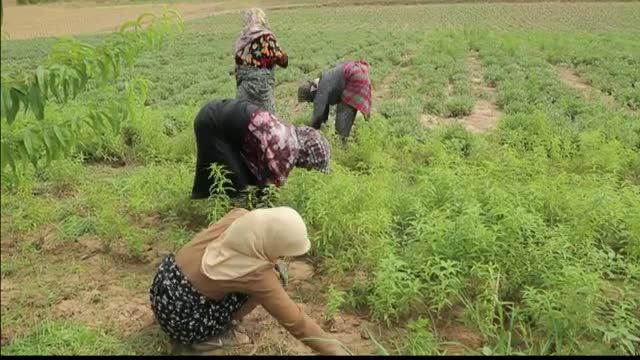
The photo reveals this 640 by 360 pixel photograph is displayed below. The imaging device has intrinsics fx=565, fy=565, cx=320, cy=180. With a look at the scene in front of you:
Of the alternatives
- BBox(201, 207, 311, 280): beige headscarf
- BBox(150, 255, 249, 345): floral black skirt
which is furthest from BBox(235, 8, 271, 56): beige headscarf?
BBox(201, 207, 311, 280): beige headscarf

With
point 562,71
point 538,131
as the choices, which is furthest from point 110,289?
point 562,71

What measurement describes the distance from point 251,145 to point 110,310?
1.39m

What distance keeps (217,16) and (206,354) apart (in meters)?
27.3

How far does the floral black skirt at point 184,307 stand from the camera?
120 inches

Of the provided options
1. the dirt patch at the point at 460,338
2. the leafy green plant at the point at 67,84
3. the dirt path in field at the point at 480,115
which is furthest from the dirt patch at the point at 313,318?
the dirt path in field at the point at 480,115

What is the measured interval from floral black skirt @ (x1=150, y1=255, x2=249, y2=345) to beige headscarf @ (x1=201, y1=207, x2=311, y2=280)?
0.71ft

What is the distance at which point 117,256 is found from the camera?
412cm

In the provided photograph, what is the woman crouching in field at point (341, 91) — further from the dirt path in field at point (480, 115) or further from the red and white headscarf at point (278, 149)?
the red and white headscarf at point (278, 149)

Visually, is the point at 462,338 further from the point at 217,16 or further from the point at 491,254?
the point at 217,16

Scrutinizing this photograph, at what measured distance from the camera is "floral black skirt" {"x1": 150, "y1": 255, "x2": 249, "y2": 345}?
120 inches

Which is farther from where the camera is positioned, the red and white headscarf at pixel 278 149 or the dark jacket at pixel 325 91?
the dark jacket at pixel 325 91

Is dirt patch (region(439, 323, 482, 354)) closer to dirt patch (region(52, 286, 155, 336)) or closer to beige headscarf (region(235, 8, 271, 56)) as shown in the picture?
dirt patch (region(52, 286, 155, 336))

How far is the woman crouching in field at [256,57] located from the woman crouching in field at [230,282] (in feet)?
10.1

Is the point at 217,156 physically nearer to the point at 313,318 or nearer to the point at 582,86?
the point at 313,318
